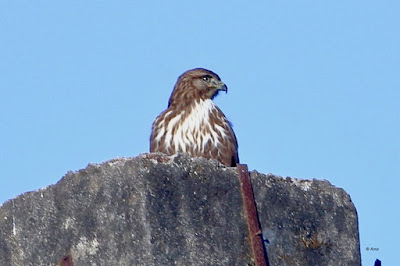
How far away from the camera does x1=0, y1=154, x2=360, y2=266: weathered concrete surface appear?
17.0 ft

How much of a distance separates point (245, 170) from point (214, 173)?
20 cm

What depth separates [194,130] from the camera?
886cm

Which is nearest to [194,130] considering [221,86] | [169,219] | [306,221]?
[221,86]

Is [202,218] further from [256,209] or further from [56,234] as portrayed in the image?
[56,234]

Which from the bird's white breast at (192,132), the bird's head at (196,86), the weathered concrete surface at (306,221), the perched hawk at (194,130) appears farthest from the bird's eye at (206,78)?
the weathered concrete surface at (306,221)

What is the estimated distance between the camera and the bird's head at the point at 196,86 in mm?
9508

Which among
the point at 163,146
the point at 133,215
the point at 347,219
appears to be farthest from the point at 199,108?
the point at 133,215

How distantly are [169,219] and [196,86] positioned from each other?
15.2 ft

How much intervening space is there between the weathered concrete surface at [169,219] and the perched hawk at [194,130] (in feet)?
9.47

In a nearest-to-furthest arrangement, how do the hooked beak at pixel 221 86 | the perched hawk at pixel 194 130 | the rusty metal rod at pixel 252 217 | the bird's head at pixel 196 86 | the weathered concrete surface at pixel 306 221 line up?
the rusty metal rod at pixel 252 217 → the weathered concrete surface at pixel 306 221 → the perched hawk at pixel 194 130 → the bird's head at pixel 196 86 → the hooked beak at pixel 221 86

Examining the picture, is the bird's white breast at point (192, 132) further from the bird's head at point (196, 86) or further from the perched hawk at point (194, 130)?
the bird's head at point (196, 86)

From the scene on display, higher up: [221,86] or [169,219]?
[221,86]

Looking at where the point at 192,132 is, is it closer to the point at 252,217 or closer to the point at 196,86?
the point at 196,86

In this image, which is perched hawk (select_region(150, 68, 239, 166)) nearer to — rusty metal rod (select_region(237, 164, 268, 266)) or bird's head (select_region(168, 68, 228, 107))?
bird's head (select_region(168, 68, 228, 107))
